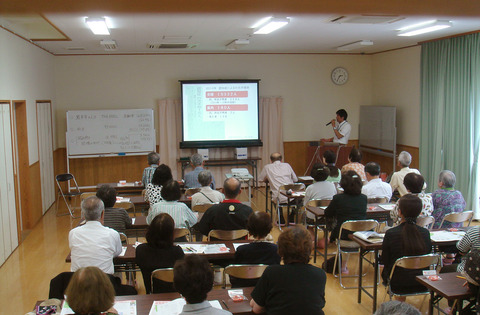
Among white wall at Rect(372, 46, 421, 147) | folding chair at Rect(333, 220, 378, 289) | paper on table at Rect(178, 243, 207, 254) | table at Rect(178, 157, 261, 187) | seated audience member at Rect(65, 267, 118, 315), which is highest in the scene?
white wall at Rect(372, 46, 421, 147)

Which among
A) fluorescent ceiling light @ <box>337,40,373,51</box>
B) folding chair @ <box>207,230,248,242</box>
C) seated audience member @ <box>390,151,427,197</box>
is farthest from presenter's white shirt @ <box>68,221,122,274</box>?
fluorescent ceiling light @ <box>337,40,373,51</box>

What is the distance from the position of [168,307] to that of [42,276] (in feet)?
10.1

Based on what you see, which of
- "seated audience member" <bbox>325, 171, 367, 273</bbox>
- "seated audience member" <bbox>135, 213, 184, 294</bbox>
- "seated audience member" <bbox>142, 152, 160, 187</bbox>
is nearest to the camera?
"seated audience member" <bbox>135, 213, 184, 294</bbox>

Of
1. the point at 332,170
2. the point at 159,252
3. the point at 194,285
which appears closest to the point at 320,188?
the point at 332,170

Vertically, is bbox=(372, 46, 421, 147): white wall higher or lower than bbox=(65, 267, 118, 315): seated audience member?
higher

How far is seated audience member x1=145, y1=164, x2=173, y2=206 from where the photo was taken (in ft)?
17.3

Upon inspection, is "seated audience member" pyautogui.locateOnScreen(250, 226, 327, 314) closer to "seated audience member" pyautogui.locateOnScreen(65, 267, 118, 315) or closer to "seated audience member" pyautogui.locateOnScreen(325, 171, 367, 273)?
"seated audience member" pyautogui.locateOnScreen(65, 267, 118, 315)

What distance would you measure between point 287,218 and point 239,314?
13.9 ft

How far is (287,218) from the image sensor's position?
6836 millimetres

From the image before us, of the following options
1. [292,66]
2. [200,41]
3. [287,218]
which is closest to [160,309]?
[287,218]

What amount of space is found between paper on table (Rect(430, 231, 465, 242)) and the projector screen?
590 centimetres

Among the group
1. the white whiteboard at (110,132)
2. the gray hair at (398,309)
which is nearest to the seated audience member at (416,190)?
the gray hair at (398,309)

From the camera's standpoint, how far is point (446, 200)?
477cm

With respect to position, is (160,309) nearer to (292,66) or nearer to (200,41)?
(200,41)
